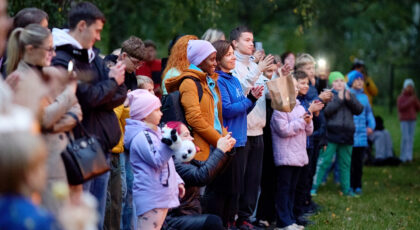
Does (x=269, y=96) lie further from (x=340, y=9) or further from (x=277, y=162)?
(x=340, y=9)

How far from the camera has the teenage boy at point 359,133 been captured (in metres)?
12.0

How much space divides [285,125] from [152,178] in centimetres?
315

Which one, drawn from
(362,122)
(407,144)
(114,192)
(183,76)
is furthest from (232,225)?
(407,144)

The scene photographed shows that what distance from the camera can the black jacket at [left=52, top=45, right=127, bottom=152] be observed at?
16.2 feet

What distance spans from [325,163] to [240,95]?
4.87m

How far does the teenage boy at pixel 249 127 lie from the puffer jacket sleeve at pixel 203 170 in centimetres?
178

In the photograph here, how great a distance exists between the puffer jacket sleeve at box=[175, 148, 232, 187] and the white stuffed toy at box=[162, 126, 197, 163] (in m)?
0.14

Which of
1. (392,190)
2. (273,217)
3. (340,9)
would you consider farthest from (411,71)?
(273,217)

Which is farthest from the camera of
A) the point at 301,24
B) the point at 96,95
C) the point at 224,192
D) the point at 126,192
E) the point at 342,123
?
the point at 301,24

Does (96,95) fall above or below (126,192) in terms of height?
above

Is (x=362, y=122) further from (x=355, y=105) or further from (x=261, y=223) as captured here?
(x=261, y=223)

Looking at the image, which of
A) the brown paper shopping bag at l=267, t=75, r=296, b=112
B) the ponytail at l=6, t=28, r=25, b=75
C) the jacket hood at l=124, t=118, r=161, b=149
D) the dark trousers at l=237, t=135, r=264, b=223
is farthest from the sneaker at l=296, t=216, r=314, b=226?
the ponytail at l=6, t=28, r=25, b=75

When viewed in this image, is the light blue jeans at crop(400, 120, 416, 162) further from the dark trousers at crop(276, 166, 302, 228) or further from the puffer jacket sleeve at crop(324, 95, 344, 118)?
the dark trousers at crop(276, 166, 302, 228)

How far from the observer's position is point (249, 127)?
7.99m
